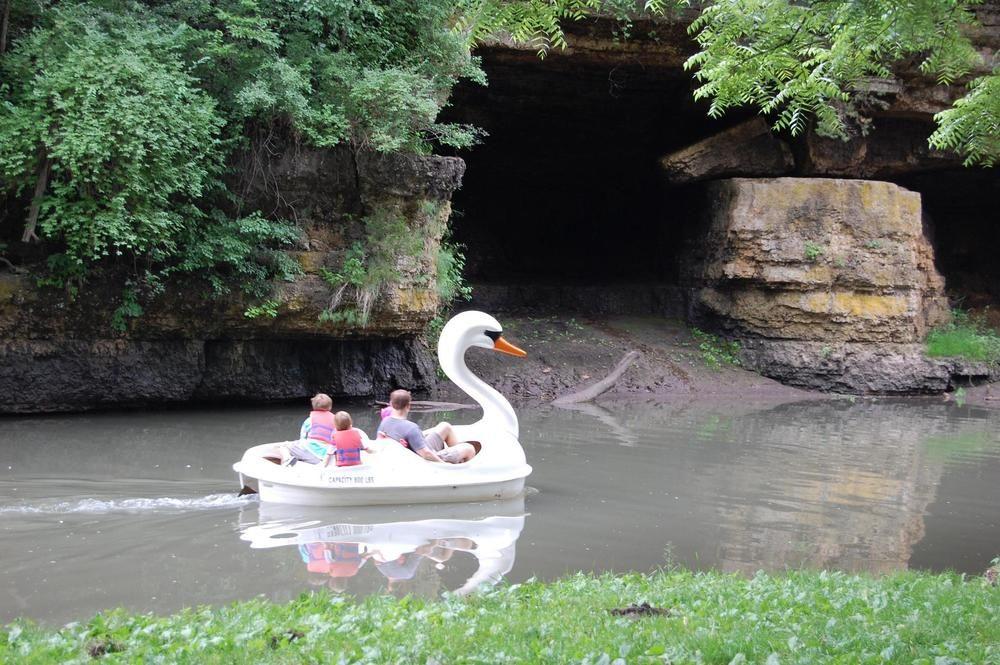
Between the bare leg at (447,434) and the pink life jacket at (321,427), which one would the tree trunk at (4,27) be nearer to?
the pink life jacket at (321,427)

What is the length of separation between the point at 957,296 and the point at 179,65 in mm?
21510

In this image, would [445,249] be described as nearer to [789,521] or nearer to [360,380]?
[360,380]

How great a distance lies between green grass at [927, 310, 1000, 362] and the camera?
21484mm

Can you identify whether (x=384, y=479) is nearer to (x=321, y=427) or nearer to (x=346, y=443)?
(x=346, y=443)

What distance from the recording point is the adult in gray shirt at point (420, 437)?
1000 cm

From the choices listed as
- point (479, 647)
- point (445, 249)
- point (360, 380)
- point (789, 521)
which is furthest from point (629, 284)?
point (479, 647)

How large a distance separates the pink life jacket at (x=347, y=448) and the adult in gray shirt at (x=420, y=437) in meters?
0.58

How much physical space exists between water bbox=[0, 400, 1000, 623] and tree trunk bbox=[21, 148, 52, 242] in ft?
9.01

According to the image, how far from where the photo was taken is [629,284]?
2477 cm

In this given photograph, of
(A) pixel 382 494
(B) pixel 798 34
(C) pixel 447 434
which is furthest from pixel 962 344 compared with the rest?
(B) pixel 798 34

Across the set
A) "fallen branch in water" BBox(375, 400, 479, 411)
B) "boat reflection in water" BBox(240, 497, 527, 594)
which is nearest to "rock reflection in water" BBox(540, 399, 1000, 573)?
"boat reflection in water" BBox(240, 497, 527, 594)

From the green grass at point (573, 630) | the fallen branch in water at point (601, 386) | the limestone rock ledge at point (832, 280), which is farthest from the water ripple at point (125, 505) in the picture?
the limestone rock ledge at point (832, 280)

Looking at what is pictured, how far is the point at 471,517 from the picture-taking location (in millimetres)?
9438

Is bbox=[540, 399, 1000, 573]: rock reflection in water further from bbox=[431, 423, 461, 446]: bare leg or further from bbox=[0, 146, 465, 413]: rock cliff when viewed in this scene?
bbox=[0, 146, 465, 413]: rock cliff
